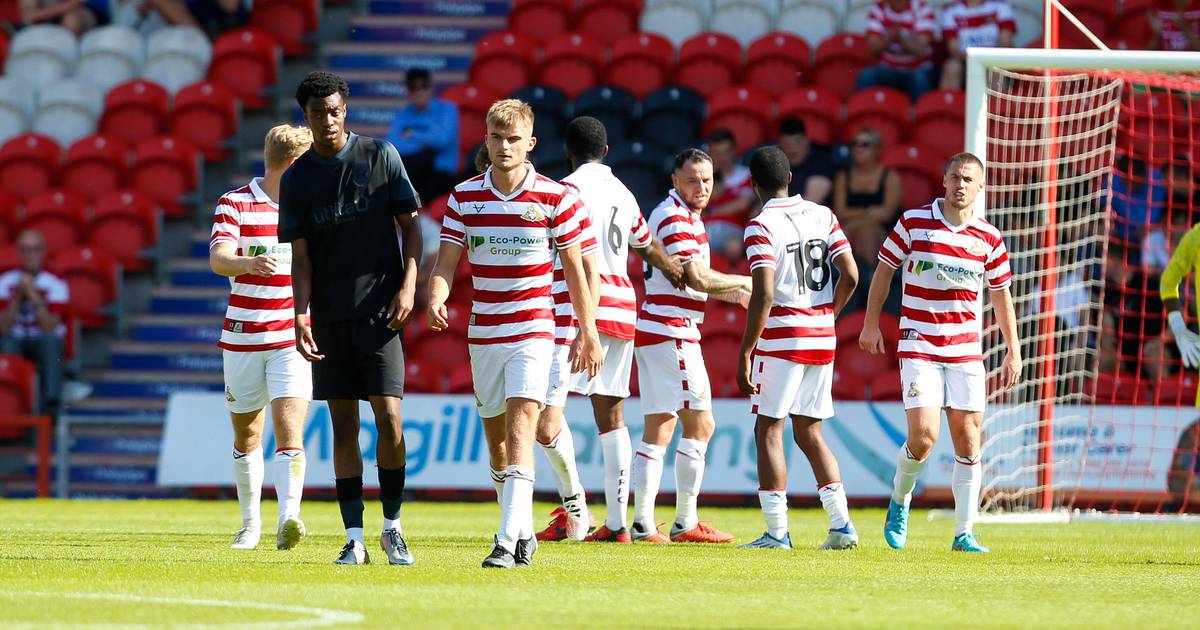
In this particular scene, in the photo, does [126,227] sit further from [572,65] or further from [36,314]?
[572,65]

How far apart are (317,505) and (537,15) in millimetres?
7387

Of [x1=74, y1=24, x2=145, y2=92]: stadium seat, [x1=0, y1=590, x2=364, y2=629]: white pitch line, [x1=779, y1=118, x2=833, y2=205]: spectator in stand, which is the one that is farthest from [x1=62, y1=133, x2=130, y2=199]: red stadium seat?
[x1=0, y1=590, x2=364, y2=629]: white pitch line

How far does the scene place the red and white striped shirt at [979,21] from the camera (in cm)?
1748

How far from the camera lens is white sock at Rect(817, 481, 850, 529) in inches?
371

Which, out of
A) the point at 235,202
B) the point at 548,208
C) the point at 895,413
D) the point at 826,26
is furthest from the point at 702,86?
the point at 548,208

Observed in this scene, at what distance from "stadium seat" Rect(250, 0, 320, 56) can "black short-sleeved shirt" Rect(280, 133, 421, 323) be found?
43.4ft

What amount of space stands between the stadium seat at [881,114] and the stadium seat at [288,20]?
690cm

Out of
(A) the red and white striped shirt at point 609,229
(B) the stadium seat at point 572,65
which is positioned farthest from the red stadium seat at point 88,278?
(A) the red and white striped shirt at point 609,229

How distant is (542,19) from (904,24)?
14.3 ft

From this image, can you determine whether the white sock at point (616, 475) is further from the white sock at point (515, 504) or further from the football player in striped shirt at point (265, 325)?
the white sock at point (515, 504)

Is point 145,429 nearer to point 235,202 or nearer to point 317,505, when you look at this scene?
point 317,505

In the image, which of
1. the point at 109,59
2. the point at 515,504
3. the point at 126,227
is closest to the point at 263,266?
the point at 515,504

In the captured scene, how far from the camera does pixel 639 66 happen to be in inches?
734

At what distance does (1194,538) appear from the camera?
11125 millimetres
